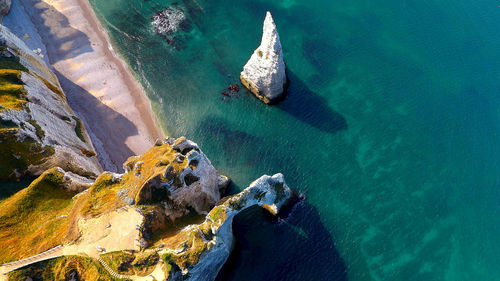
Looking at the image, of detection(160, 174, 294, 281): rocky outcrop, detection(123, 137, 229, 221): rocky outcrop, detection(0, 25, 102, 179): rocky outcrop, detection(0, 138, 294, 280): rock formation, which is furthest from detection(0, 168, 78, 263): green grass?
detection(160, 174, 294, 281): rocky outcrop

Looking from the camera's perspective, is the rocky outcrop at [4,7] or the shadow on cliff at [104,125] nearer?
the shadow on cliff at [104,125]

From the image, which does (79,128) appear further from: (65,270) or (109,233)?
(65,270)

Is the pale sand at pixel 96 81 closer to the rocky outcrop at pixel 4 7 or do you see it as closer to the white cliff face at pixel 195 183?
the rocky outcrop at pixel 4 7

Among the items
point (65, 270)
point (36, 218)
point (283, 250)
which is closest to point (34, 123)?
point (36, 218)

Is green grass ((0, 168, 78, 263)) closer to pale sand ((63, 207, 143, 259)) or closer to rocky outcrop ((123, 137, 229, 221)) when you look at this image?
pale sand ((63, 207, 143, 259))

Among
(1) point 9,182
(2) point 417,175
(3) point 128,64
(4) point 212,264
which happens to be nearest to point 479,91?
(2) point 417,175

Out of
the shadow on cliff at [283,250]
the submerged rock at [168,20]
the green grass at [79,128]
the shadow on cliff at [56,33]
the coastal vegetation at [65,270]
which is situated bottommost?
the shadow on cliff at [283,250]

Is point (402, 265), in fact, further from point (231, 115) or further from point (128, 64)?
point (128, 64)

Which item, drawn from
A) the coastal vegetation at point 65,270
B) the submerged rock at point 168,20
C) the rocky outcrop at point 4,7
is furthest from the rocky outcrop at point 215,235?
the rocky outcrop at point 4,7
